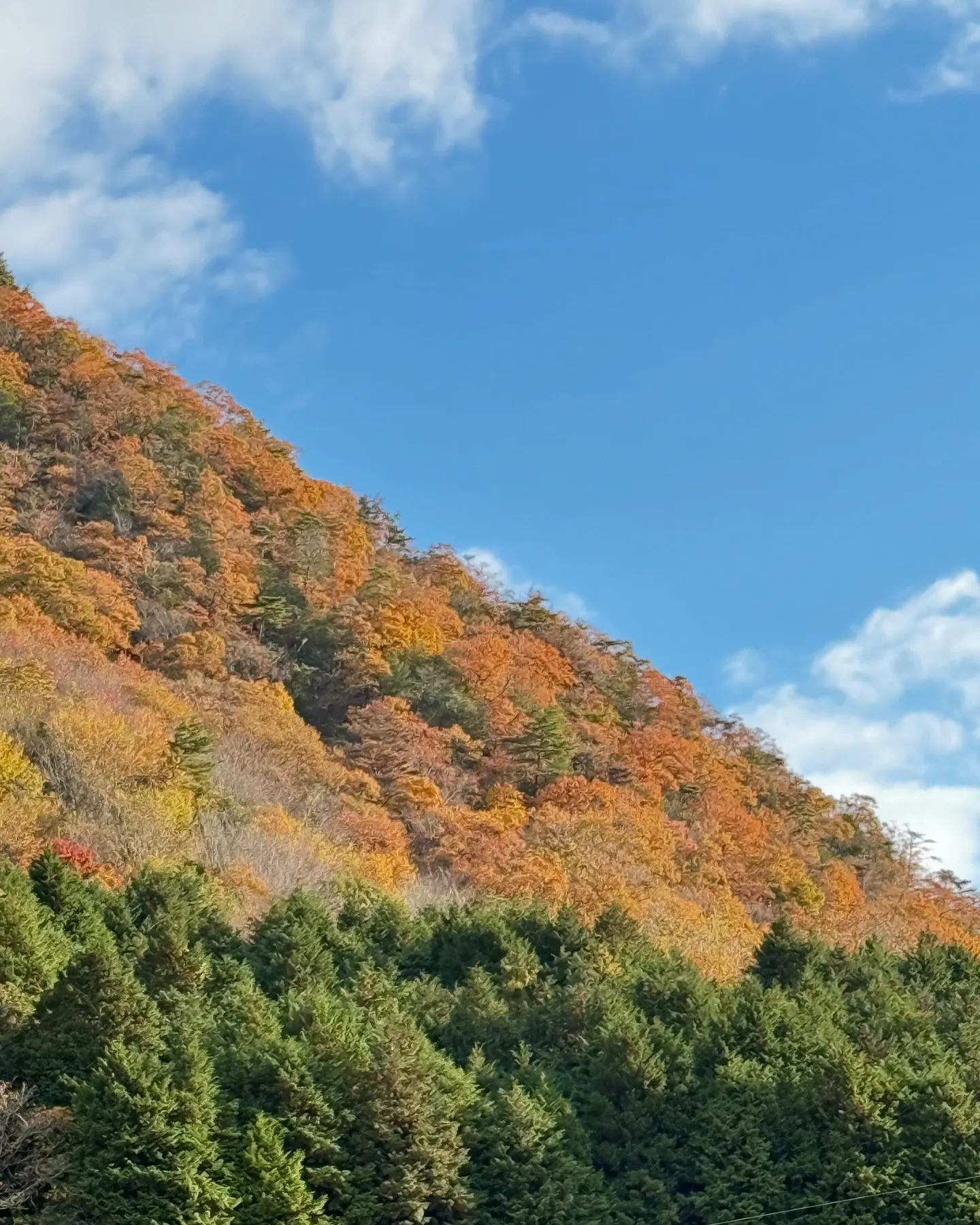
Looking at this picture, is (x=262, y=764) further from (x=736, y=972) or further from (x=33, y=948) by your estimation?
(x=33, y=948)

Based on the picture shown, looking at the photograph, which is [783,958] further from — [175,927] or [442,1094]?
[175,927]

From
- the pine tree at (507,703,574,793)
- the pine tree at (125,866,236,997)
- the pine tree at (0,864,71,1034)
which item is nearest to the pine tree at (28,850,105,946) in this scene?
the pine tree at (125,866,236,997)

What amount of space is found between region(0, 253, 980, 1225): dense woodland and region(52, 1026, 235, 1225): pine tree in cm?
4

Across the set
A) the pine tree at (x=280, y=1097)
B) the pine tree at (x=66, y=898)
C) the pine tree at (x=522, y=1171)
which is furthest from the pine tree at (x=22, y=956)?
the pine tree at (x=522, y=1171)

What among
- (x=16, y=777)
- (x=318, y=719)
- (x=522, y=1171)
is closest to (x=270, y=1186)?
(x=522, y=1171)

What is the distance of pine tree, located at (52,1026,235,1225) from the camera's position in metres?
14.0

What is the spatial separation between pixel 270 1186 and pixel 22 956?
5371 millimetres

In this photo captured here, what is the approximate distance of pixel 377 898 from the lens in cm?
2730

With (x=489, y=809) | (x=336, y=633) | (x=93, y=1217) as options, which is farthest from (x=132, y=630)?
(x=93, y=1217)

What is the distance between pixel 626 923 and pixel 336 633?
71.3 ft

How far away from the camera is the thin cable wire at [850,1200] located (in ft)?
51.1

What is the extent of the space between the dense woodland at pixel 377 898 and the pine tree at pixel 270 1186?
0.13ft

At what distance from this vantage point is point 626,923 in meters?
25.8

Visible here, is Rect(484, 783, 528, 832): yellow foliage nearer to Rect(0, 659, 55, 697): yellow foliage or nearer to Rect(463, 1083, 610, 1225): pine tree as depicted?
Rect(0, 659, 55, 697): yellow foliage
